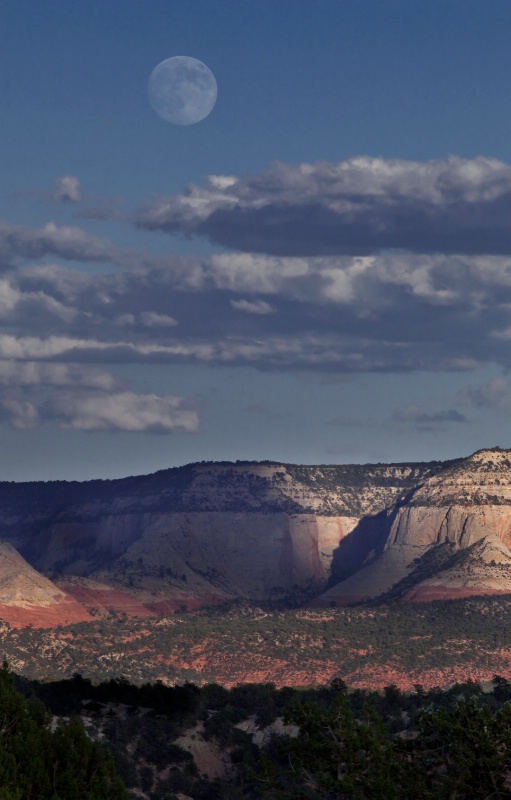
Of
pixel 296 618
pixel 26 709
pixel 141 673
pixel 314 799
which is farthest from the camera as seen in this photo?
pixel 296 618

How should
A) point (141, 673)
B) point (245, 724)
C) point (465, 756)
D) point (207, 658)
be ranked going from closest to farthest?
point (465, 756) → point (245, 724) → point (141, 673) → point (207, 658)

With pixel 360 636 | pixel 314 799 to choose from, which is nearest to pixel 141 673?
pixel 360 636

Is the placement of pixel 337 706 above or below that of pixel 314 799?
above

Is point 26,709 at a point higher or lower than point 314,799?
higher

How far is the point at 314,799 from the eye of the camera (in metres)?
74.6

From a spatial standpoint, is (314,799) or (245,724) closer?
(314,799)

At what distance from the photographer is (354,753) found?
176 feet

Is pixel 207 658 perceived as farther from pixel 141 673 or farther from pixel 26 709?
pixel 26 709

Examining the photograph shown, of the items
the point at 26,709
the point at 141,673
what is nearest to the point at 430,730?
→ the point at 26,709

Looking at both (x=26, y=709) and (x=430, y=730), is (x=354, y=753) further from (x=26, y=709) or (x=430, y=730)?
(x=26, y=709)

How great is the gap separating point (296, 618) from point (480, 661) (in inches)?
1441

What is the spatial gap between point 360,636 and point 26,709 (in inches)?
4681

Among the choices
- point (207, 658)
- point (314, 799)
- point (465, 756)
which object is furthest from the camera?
point (207, 658)

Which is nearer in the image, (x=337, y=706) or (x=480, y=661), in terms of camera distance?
(x=337, y=706)
